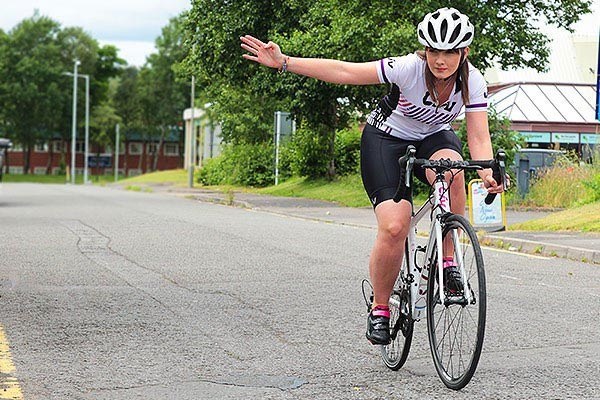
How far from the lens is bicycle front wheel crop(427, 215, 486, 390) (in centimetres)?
530

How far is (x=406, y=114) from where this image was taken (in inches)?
237

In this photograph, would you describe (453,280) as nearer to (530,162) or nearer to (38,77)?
(530,162)

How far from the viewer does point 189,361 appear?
253 inches

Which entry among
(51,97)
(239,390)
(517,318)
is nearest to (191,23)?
(517,318)

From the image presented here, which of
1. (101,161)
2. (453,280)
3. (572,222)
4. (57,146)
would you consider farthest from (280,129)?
(57,146)

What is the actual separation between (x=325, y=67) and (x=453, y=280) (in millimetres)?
1342

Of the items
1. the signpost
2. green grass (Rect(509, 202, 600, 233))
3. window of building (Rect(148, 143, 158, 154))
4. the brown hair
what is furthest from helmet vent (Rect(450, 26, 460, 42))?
window of building (Rect(148, 143, 158, 154))

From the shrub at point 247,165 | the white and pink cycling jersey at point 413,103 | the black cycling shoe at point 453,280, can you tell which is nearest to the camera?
the black cycling shoe at point 453,280

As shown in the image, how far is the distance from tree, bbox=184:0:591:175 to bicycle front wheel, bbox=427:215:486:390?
→ 20.4 metres

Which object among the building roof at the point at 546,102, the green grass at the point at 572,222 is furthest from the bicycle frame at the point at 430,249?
the building roof at the point at 546,102

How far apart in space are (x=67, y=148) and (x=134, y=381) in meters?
126

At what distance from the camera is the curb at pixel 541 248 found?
13.9 m

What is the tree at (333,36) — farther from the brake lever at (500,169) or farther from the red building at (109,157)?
the red building at (109,157)

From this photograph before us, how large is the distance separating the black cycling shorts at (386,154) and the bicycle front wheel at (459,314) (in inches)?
18.5
